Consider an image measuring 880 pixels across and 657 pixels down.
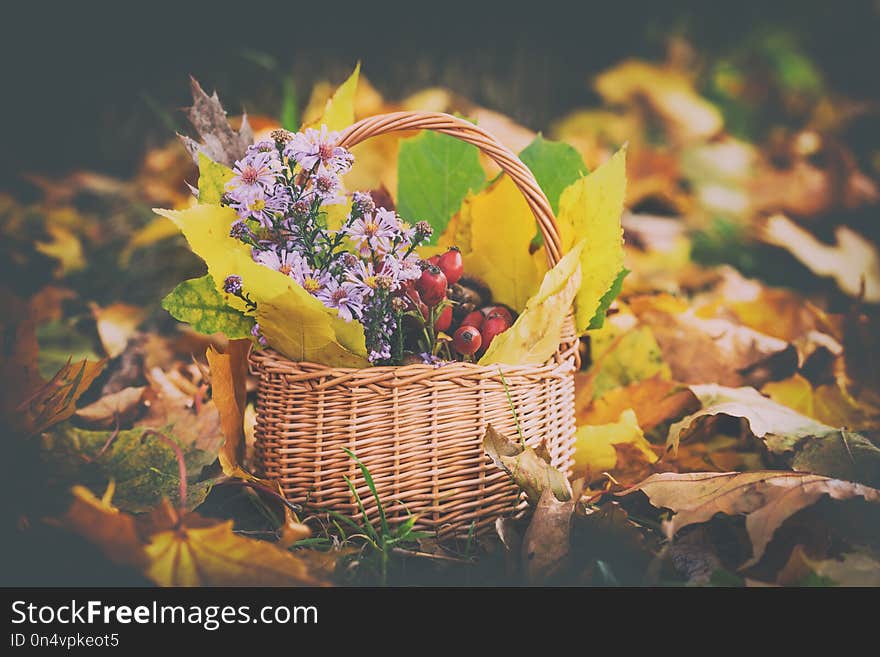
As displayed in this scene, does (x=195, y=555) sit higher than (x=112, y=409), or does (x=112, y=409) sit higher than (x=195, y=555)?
(x=112, y=409)

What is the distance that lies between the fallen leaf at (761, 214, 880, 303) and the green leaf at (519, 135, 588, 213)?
0.64 m

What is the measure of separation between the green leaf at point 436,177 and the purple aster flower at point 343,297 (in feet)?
0.93

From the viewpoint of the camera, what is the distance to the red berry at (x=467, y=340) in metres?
0.88

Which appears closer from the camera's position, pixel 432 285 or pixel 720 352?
pixel 432 285

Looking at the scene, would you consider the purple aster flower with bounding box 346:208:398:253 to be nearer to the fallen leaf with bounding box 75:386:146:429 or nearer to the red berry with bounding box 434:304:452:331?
the red berry with bounding box 434:304:452:331

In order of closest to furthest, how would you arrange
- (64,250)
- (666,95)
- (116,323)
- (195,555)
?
1. (195,555)
2. (116,323)
3. (64,250)
4. (666,95)

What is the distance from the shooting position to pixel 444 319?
0.92 meters

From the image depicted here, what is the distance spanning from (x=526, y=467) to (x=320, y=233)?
34 centimetres

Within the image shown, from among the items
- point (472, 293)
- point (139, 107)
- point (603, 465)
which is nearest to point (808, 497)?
point (603, 465)

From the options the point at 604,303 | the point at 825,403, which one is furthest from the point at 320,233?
the point at 825,403

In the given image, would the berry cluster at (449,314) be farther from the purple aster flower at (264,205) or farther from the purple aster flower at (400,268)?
the purple aster flower at (264,205)

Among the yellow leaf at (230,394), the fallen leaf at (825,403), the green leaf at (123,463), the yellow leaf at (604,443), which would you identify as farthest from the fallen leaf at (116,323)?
the fallen leaf at (825,403)

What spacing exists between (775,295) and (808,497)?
75 centimetres

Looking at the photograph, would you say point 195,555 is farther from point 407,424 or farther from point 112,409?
point 112,409
